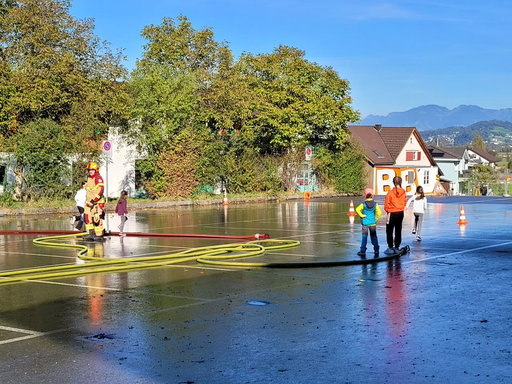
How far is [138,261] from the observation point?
14.5 m

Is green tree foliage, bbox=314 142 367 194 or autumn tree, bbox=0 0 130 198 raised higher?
autumn tree, bbox=0 0 130 198

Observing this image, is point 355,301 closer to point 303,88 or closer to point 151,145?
point 151,145

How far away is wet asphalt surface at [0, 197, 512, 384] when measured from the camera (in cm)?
664

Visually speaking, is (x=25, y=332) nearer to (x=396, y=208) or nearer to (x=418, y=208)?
(x=396, y=208)

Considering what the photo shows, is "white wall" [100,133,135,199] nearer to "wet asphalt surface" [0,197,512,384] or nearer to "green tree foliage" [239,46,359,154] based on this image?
"green tree foliage" [239,46,359,154]

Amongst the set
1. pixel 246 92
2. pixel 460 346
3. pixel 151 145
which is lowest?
pixel 460 346

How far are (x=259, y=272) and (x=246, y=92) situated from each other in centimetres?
3564

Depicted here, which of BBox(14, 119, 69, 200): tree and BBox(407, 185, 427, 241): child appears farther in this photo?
BBox(14, 119, 69, 200): tree

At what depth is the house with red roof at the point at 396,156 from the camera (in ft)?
233

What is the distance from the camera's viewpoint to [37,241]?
18.6 m

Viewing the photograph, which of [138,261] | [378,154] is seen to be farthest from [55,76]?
[378,154]

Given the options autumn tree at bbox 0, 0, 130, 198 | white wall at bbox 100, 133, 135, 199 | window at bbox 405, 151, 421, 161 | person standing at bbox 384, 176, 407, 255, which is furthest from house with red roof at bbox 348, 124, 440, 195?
person standing at bbox 384, 176, 407, 255

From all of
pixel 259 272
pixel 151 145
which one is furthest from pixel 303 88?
pixel 259 272

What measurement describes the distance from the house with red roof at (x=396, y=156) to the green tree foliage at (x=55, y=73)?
Result: 3673cm
